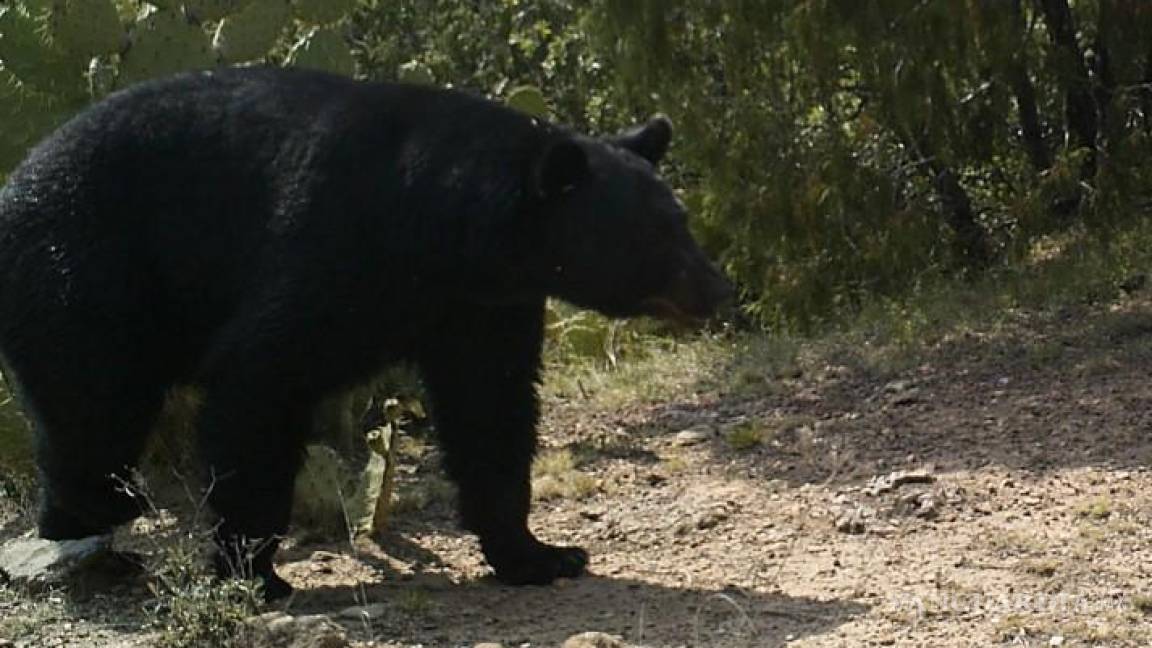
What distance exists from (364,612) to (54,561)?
1220 mm

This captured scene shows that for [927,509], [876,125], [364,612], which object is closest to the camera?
[364,612]

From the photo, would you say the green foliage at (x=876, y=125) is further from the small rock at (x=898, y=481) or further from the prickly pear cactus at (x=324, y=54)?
the small rock at (x=898, y=481)

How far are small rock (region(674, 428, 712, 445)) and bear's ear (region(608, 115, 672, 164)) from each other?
207 cm

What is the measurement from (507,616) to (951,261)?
517 cm

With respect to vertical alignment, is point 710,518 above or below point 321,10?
below

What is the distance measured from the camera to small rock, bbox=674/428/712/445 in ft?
27.5

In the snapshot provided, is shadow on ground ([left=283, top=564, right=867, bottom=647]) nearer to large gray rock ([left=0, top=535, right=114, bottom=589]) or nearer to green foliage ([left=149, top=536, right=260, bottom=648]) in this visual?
green foliage ([left=149, top=536, right=260, bottom=648])

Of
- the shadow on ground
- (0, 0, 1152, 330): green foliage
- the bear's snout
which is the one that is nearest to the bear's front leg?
the shadow on ground

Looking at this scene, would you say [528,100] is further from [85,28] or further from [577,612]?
[577,612]

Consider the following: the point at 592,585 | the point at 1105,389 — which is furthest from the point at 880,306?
the point at 592,585

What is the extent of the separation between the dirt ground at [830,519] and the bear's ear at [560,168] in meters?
1.36

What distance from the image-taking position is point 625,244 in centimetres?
620

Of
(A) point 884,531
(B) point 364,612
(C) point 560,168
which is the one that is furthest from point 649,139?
(B) point 364,612

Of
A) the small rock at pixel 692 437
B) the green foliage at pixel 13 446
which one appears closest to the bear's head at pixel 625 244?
the small rock at pixel 692 437
